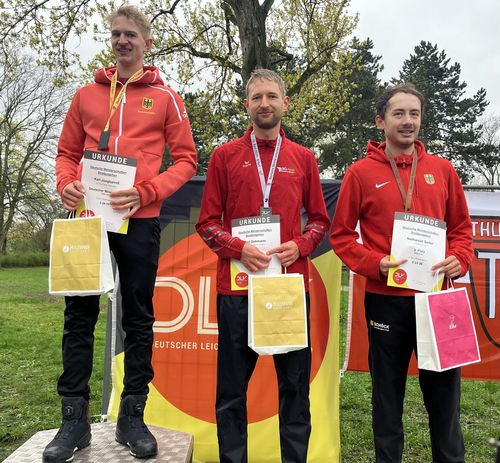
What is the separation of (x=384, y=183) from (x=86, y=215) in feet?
5.19

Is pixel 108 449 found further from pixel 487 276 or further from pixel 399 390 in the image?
pixel 487 276

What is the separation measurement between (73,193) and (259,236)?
95 cm

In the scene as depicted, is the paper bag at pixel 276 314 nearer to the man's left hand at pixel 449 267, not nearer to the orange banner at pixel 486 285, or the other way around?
the man's left hand at pixel 449 267

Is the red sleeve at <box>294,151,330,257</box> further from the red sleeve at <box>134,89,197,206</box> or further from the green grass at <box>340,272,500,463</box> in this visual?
the green grass at <box>340,272,500,463</box>

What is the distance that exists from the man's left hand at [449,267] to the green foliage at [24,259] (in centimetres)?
3371

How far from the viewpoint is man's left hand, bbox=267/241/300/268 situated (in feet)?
8.32

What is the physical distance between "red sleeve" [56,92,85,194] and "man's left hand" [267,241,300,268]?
1157mm

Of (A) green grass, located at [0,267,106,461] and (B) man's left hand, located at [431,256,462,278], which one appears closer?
(B) man's left hand, located at [431,256,462,278]

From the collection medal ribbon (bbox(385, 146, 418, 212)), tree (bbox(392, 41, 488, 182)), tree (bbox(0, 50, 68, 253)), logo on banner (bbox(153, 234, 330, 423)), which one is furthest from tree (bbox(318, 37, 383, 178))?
medal ribbon (bbox(385, 146, 418, 212))

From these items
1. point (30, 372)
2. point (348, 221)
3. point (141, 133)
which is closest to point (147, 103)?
point (141, 133)

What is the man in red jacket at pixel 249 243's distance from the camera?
8.38 ft

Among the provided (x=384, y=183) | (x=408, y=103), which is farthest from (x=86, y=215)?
(x=408, y=103)

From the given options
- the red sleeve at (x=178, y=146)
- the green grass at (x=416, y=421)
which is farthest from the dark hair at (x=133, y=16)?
the green grass at (x=416, y=421)

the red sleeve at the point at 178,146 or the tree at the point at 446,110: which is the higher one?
the tree at the point at 446,110
